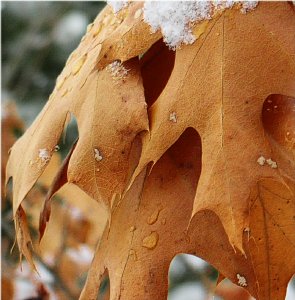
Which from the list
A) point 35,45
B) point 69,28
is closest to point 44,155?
point 35,45

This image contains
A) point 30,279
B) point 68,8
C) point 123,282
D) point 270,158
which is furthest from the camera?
Result: point 68,8

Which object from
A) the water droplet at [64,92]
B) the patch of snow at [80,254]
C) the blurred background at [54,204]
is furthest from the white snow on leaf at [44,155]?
the patch of snow at [80,254]

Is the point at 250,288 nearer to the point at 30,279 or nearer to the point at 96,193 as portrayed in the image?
the point at 96,193

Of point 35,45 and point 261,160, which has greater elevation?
point 261,160

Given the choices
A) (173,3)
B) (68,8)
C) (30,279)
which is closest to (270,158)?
(173,3)

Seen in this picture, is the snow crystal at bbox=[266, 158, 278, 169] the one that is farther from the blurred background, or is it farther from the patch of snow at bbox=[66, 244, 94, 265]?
the patch of snow at bbox=[66, 244, 94, 265]

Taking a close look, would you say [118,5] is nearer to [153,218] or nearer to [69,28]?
[153,218]

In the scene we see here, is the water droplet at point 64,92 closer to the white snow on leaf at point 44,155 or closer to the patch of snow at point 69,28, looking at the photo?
the white snow on leaf at point 44,155
